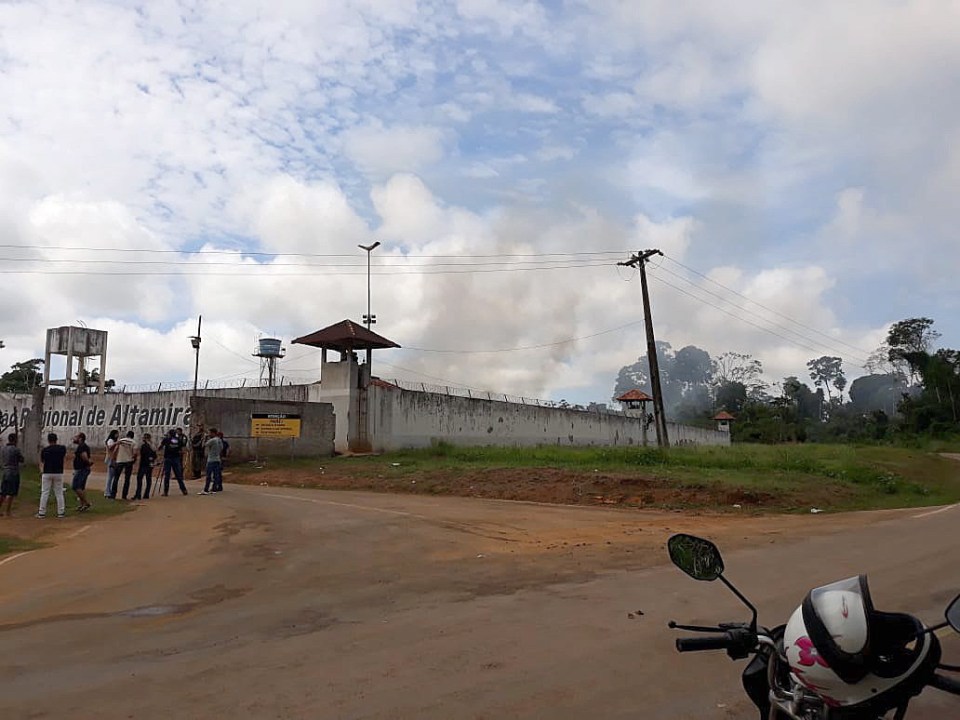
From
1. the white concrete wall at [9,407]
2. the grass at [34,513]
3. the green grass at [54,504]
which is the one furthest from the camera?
the white concrete wall at [9,407]

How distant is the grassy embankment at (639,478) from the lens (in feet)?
61.2

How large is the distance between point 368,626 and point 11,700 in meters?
2.63

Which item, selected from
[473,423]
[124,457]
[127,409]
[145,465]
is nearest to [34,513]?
[124,457]

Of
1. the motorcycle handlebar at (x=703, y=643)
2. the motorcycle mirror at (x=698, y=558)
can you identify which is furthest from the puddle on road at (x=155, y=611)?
the motorcycle handlebar at (x=703, y=643)

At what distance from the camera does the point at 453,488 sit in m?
20.9

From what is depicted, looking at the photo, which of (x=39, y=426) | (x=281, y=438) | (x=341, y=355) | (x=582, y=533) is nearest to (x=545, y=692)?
(x=582, y=533)

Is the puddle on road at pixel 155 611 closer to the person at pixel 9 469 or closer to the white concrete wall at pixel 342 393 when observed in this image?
the person at pixel 9 469

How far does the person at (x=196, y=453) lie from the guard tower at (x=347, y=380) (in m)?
6.46

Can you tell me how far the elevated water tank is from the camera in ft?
160

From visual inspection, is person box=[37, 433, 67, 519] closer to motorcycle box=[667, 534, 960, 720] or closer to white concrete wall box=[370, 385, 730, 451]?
motorcycle box=[667, 534, 960, 720]

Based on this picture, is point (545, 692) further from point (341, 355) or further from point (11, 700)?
point (341, 355)

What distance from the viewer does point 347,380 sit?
31.3 meters

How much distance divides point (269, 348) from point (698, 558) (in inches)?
1897

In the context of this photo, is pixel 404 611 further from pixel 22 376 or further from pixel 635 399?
pixel 22 376
